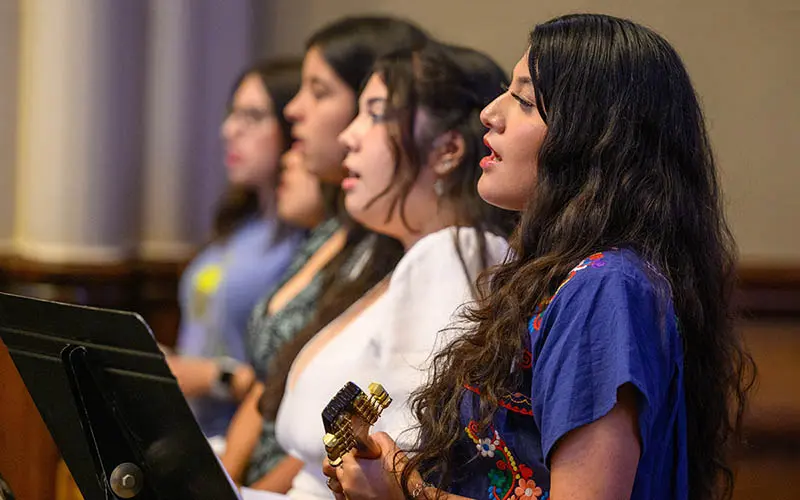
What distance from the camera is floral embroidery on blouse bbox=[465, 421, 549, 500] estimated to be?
5.44 feet

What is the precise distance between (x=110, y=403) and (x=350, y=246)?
113cm

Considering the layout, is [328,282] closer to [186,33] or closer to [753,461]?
[753,461]

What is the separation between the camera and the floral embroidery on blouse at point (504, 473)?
5.44 feet

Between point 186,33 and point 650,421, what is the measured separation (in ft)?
10.9

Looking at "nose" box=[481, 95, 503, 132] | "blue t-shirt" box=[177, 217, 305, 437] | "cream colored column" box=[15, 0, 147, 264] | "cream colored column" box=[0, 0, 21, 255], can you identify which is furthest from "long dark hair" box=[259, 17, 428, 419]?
"cream colored column" box=[0, 0, 21, 255]

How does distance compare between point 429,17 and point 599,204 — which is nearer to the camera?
point 599,204

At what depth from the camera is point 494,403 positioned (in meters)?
1.61

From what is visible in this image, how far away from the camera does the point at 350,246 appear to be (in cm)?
281

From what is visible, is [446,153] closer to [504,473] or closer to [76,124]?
[504,473]

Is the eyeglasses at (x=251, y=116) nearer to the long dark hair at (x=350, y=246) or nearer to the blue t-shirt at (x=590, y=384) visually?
the long dark hair at (x=350, y=246)

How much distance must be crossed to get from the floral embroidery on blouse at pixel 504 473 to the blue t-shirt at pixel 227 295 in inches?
73.4

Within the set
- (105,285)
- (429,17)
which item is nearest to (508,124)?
(429,17)

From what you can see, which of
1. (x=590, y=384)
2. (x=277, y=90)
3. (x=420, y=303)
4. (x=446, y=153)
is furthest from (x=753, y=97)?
(x=590, y=384)

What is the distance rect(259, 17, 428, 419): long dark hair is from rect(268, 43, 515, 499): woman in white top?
6.1 inches
